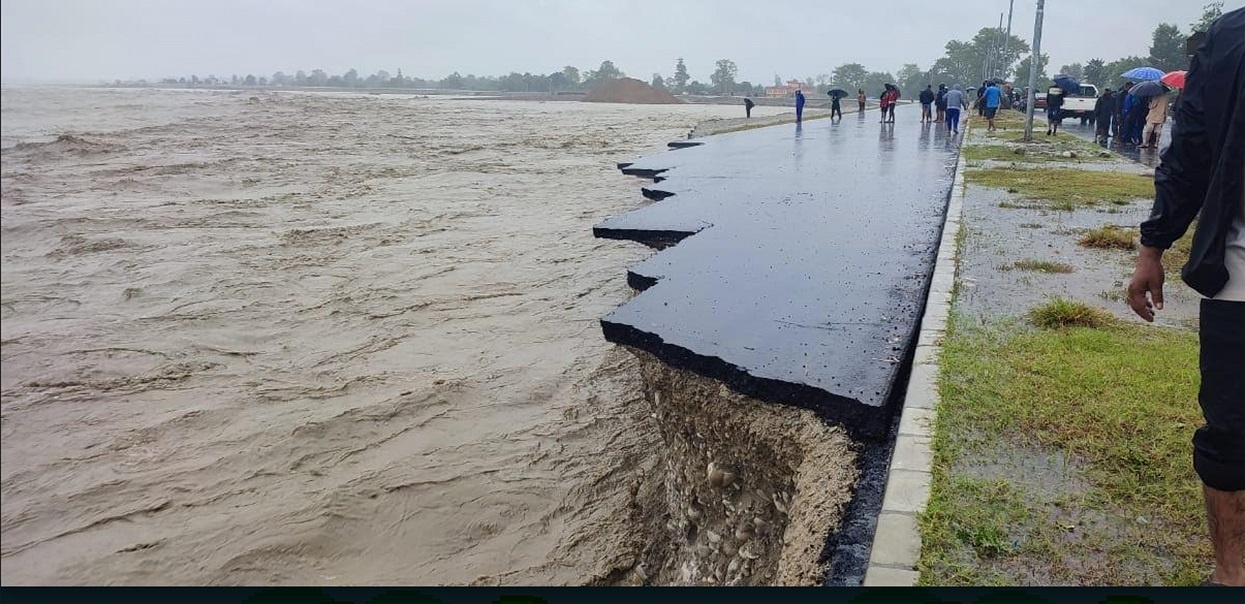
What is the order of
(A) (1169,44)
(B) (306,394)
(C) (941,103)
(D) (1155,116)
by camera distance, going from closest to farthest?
(B) (306,394) < (A) (1169,44) < (D) (1155,116) < (C) (941,103)

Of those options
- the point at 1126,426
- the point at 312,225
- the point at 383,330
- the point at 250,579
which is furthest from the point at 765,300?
the point at 312,225

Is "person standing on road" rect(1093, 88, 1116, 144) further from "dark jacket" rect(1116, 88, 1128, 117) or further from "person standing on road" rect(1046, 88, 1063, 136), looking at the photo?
"person standing on road" rect(1046, 88, 1063, 136)

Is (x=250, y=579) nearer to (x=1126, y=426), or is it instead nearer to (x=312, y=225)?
(x=1126, y=426)

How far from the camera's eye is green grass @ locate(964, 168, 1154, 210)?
9219 millimetres

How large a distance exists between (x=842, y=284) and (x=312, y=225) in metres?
8.52

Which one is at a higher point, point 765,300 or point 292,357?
point 765,300

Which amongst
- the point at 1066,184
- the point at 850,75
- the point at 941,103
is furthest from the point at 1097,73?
the point at 850,75

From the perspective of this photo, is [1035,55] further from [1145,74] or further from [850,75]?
[850,75]

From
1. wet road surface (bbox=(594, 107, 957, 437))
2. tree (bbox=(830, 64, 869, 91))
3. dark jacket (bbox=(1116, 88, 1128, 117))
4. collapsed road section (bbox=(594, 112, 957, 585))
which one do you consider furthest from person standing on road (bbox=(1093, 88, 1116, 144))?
tree (bbox=(830, 64, 869, 91))

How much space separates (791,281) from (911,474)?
2.59 m

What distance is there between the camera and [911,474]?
9.31ft

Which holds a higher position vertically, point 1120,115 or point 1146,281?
point 1120,115

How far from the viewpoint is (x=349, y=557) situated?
12.8 ft

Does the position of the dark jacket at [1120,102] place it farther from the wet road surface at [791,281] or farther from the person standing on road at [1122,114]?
the wet road surface at [791,281]
